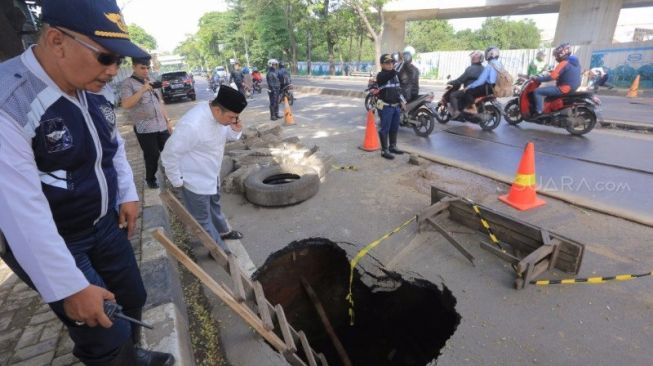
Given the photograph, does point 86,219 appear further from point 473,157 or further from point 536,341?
point 473,157

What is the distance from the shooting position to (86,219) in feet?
5.28

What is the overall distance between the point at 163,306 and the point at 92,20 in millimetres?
1980

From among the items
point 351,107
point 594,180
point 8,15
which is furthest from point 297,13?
point 594,180

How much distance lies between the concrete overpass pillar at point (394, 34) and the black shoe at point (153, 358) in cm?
3213

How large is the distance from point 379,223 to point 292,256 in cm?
118

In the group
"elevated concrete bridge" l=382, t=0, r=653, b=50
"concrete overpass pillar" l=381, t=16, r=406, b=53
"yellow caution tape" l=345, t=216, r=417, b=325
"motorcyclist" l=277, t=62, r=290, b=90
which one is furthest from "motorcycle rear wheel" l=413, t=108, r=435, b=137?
"concrete overpass pillar" l=381, t=16, r=406, b=53

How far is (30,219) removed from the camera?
1209 mm

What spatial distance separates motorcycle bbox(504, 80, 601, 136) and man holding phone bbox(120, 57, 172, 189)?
26.4 ft

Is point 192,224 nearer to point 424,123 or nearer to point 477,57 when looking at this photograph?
point 424,123

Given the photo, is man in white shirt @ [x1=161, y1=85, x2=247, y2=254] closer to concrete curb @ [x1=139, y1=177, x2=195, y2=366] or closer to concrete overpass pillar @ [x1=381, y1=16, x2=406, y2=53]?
concrete curb @ [x1=139, y1=177, x2=195, y2=366]

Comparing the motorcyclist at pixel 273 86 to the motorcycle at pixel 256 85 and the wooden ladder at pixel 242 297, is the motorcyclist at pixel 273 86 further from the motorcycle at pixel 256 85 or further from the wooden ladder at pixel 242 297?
the motorcycle at pixel 256 85

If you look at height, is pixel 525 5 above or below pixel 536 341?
above

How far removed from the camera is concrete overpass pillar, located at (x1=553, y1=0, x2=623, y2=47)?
19.3 meters

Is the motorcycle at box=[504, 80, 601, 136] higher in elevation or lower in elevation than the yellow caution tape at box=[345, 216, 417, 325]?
higher
